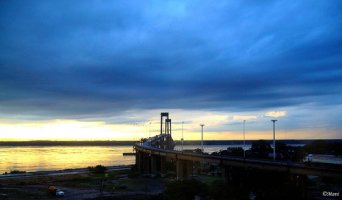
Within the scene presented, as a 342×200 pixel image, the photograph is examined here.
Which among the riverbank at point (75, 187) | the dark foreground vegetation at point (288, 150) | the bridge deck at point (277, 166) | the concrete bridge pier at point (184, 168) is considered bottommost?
the riverbank at point (75, 187)

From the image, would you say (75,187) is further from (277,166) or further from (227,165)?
(277,166)

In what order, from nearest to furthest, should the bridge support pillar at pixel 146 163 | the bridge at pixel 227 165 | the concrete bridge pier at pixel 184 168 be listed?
the bridge at pixel 227 165
the concrete bridge pier at pixel 184 168
the bridge support pillar at pixel 146 163

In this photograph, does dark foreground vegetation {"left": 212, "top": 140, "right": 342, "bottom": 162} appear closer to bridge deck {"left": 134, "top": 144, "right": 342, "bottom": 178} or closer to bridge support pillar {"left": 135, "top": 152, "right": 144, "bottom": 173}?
bridge deck {"left": 134, "top": 144, "right": 342, "bottom": 178}

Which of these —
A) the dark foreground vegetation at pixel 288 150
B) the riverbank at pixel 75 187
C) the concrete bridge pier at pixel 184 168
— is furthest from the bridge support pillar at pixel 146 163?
the concrete bridge pier at pixel 184 168

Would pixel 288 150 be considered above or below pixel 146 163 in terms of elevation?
above

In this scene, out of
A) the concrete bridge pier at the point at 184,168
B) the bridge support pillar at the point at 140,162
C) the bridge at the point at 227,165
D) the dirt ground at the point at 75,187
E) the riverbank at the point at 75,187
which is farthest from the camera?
the bridge support pillar at the point at 140,162

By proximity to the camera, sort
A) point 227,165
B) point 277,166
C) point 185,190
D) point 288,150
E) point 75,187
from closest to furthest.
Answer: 1. point 277,166
2. point 185,190
3. point 227,165
4. point 75,187
5. point 288,150

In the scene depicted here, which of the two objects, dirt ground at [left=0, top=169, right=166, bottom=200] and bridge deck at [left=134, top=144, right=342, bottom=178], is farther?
dirt ground at [left=0, top=169, right=166, bottom=200]

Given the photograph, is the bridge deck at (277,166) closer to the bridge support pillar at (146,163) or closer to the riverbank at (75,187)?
the riverbank at (75,187)

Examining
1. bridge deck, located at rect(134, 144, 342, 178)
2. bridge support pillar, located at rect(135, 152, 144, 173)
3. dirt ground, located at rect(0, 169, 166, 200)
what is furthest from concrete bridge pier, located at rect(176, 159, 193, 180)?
bridge support pillar, located at rect(135, 152, 144, 173)

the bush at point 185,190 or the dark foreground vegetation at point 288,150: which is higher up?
the dark foreground vegetation at point 288,150

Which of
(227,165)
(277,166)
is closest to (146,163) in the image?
(227,165)

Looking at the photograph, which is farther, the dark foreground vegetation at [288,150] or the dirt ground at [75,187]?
the dark foreground vegetation at [288,150]

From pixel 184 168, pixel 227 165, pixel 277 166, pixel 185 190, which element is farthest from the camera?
pixel 184 168
